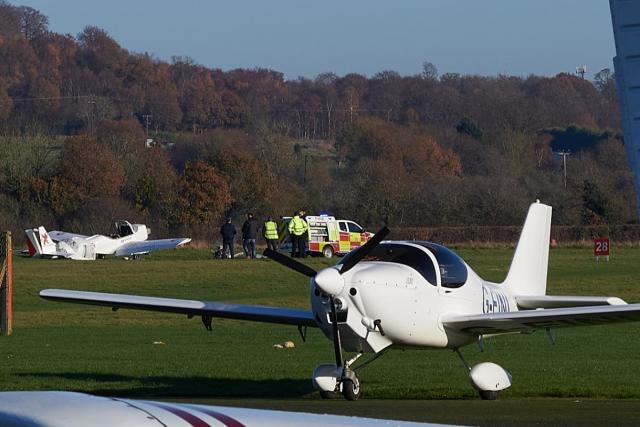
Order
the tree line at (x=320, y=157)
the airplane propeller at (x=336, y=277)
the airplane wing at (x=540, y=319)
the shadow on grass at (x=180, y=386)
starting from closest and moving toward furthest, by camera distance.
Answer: the airplane propeller at (x=336, y=277) < the airplane wing at (x=540, y=319) < the shadow on grass at (x=180, y=386) < the tree line at (x=320, y=157)

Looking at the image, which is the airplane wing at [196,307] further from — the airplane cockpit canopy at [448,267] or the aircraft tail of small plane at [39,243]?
the aircraft tail of small plane at [39,243]

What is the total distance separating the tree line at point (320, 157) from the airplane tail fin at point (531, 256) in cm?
5995

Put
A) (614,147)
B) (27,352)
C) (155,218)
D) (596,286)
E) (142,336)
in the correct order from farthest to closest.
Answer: (614,147) < (155,218) < (596,286) < (142,336) < (27,352)

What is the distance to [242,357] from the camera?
63.9 feet

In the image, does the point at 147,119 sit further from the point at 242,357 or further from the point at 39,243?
the point at 242,357

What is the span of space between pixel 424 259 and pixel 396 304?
675mm

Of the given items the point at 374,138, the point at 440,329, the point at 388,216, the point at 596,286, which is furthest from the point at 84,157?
the point at 440,329

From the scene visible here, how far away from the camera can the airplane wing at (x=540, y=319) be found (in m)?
13.8

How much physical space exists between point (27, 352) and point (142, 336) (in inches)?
158

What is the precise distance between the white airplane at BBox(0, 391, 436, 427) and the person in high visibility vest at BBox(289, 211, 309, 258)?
43577 mm

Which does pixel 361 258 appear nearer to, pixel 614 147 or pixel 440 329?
pixel 440 329

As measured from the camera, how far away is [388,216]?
85938 mm

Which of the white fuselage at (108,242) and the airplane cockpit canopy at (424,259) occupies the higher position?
the airplane cockpit canopy at (424,259)

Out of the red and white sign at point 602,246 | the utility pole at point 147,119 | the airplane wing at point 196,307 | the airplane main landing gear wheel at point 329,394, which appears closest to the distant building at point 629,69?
the airplane main landing gear wheel at point 329,394
